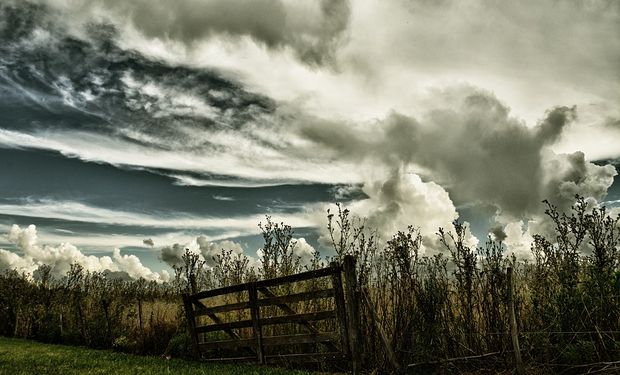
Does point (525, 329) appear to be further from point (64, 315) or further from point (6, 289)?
point (6, 289)

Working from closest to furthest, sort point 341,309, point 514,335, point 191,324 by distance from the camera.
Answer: point 514,335, point 341,309, point 191,324

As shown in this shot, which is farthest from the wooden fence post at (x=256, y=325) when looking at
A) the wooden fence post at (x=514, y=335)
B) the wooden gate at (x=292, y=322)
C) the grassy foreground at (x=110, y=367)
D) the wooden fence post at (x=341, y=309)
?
the wooden fence post at (x=514, y=335)

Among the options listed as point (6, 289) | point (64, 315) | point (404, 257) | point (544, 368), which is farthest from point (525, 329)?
point (6, 289)

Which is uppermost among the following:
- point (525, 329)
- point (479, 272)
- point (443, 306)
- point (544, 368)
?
point (479, 272)

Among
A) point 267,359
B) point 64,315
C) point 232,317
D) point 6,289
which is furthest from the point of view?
point 6,289

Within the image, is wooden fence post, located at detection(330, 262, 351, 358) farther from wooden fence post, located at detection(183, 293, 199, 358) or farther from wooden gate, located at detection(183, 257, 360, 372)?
wooden fence post, located at detection(183, 293, 199, 358)

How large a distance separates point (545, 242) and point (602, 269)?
143 centimetres

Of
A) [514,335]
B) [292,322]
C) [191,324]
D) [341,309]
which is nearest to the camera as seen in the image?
[514,335]

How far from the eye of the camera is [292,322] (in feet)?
27.1

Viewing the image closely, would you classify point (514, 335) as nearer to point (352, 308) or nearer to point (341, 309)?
point (352, 308)

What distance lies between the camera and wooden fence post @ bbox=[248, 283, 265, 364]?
29.3ft

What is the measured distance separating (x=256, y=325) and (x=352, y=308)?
2.60 meters

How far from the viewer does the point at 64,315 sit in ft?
62.2

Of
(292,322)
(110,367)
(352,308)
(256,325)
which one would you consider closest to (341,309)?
(352,308)
